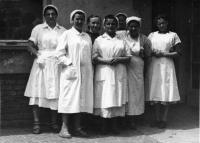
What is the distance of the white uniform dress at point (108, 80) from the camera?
6.24 meters

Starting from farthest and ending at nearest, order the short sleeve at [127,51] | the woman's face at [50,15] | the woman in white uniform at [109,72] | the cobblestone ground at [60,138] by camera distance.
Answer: the short sleeve at [127,51] < the woman's face at [50,15] < the woman in white uniform at [109,72] < the cobblestone ground at [60,138]

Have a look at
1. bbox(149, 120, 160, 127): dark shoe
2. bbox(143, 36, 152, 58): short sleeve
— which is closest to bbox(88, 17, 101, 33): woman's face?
bbox(143, 36, 152, 58): short sleeve

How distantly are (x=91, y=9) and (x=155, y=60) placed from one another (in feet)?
5.26

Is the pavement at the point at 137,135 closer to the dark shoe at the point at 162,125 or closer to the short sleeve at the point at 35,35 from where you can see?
the dark shoe at the point at 162,125

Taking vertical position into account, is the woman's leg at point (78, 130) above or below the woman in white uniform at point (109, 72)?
below

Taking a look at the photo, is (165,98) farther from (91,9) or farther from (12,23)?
(12,23)

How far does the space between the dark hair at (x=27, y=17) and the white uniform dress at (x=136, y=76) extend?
1791 millimetres

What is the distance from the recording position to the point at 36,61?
6.39 metres

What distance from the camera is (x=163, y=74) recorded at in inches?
271

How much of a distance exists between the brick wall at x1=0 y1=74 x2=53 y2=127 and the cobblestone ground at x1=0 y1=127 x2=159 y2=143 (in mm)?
361

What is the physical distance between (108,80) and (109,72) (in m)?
0.13

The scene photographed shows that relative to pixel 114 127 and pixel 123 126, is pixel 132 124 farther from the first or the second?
pixel 114 127

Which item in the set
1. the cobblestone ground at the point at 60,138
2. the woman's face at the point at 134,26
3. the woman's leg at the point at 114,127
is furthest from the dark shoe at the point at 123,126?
the woman's face at the point at 134,26


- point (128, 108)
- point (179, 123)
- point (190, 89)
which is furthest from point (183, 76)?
point (128, 108)
